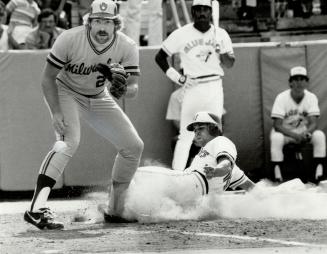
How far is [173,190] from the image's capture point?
787 centimetres

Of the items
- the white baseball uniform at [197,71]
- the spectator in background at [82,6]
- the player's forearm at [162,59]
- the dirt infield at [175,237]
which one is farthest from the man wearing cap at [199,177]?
the spectator in background at [82,6]

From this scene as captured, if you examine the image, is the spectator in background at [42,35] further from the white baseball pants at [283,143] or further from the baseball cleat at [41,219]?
the baseball cleat at [41,219]

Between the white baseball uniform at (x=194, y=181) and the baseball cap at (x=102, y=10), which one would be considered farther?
the white baseball uniform at (x=194, y=181)

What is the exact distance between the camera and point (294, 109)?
11.8 metres

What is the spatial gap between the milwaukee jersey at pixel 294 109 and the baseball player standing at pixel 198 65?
141 cm

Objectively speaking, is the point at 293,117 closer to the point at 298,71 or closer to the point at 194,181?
the point at 298,71

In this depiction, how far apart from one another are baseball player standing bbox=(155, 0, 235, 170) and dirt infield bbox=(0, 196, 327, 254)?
2747 mm

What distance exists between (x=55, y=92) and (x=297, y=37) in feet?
29.9

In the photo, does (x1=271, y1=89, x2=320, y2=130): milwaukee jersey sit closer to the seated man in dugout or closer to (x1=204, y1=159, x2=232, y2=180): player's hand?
the seated man in dugout

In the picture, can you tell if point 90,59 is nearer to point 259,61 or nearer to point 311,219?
point 311,219

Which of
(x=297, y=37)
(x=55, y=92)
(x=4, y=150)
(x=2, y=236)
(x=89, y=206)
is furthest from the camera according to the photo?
(x=297, y=37)

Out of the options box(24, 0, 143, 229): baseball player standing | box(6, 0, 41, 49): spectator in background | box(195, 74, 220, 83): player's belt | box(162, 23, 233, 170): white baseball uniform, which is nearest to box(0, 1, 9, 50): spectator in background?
box(6, 0, 41, 49): spectator in background

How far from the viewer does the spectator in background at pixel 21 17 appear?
13.1m

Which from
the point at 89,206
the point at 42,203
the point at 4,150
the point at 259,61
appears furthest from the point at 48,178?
the point at 259,61
